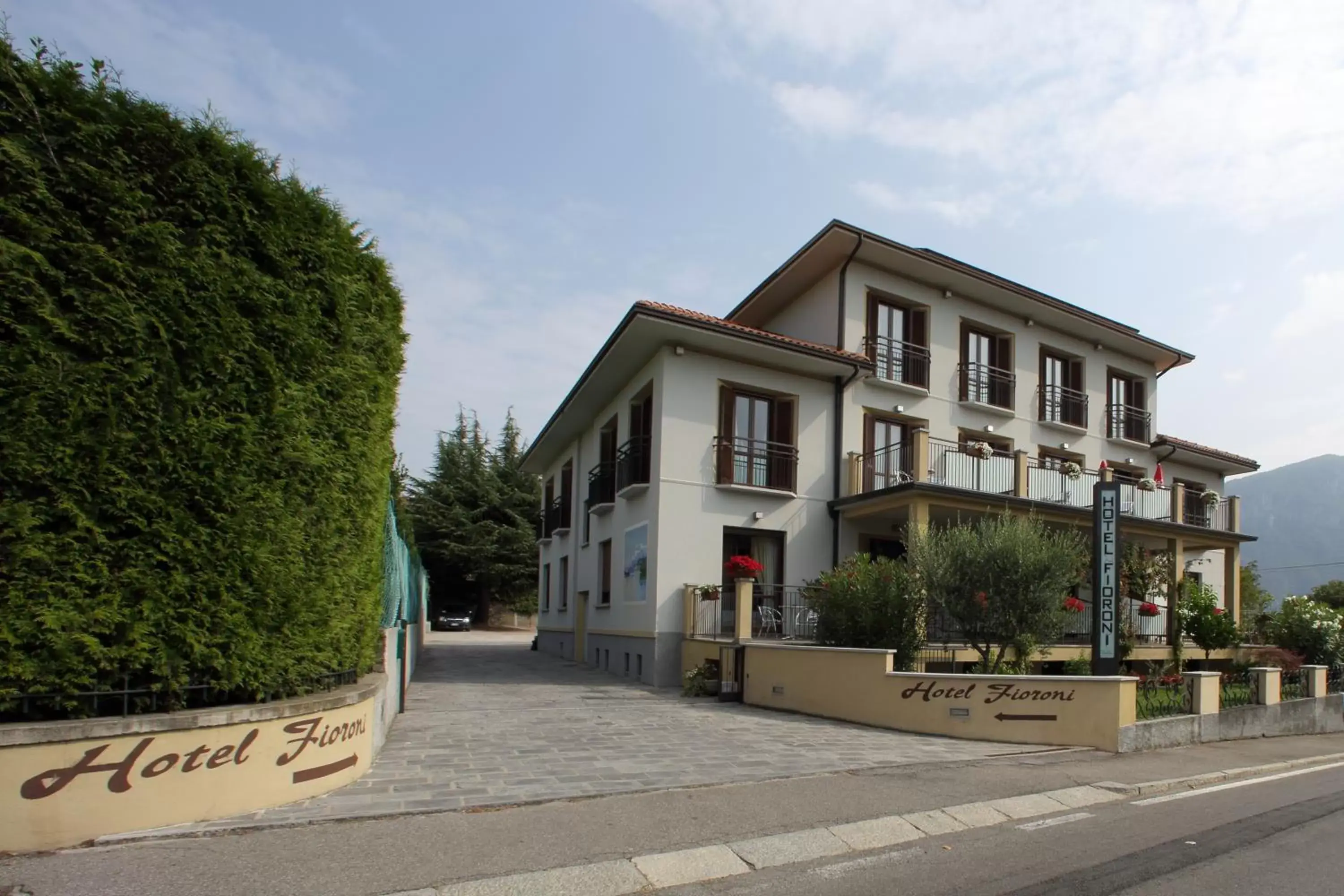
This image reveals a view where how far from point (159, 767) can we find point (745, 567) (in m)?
11.0

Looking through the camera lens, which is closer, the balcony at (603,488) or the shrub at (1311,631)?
the shrub at (1311,631)

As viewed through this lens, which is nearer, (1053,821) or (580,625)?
(1053,821)

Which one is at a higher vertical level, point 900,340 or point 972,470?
point 900,340

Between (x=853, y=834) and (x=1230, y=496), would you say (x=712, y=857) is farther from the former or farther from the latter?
(x=1230, y=496)

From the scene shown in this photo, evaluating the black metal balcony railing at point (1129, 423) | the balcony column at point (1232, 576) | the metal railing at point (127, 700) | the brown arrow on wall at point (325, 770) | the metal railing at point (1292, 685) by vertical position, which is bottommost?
the metal railing at point (1292, 685)

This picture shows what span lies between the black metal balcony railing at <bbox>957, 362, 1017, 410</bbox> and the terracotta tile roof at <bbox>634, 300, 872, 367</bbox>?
3.45 meters

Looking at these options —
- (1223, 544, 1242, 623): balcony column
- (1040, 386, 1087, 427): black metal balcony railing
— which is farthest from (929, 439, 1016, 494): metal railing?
(1223, 544, 1242, 623): balcony column

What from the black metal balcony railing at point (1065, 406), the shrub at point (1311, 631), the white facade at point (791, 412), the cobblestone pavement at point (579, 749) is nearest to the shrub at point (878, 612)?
the cobblestone pavement at point (579, 749)

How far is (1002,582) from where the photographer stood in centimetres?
1275

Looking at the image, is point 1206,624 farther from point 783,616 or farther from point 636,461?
point 636,461

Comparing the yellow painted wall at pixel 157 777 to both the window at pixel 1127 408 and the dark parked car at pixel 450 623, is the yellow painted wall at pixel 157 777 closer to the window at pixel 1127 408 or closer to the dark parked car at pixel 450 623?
the window at pixel 1127 408

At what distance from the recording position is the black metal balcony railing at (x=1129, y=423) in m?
24.1

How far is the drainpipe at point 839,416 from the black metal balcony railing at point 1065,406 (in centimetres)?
686

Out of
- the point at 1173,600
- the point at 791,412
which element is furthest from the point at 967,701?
the point at 1173,600
